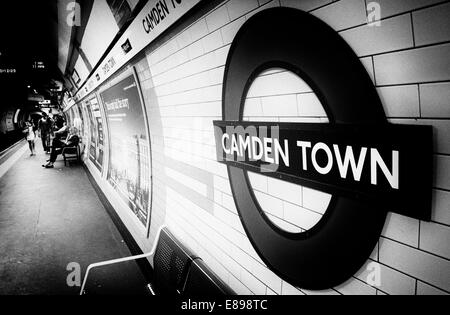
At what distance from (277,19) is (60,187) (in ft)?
26.8

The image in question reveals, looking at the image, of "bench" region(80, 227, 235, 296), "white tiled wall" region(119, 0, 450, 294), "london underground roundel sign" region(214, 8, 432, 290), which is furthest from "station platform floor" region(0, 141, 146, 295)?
"london underground roundel sign" region(214, 8, 432, 290)

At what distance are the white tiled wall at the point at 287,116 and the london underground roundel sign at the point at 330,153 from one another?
6 centimetres

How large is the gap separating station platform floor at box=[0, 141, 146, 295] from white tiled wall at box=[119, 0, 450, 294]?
4.63ft

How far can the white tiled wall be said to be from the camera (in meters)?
0.80

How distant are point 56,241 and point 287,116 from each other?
4.67m

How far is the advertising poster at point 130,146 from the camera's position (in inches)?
147

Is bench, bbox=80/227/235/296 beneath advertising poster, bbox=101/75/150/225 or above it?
beneath

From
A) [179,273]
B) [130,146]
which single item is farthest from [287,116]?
[130,146]

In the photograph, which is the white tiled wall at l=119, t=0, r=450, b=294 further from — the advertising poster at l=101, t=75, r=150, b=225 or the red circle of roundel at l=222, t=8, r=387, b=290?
the advertising poster at l=101, t=75, r=150, b=225

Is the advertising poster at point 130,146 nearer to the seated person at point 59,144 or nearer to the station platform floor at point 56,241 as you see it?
the station platform floor at point 56,241

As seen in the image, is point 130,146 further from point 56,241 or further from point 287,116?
point 287,116

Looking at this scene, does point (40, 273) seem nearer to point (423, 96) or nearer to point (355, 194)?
point (355, 194)

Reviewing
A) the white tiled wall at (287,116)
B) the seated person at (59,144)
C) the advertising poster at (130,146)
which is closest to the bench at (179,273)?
the white tiled wall at (287,116)
